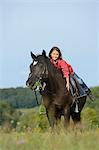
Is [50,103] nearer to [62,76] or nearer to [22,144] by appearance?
[62,76]

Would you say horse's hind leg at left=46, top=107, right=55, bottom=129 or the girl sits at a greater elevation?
the girl

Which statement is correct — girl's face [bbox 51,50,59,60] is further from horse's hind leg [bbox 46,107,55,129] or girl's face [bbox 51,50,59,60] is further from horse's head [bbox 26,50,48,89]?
horse's hind leg [bbox 46,107,55,129]

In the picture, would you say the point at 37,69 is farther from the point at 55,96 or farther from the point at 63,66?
the point at 55,96

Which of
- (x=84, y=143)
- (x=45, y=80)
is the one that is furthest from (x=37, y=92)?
(x=84, y=143)

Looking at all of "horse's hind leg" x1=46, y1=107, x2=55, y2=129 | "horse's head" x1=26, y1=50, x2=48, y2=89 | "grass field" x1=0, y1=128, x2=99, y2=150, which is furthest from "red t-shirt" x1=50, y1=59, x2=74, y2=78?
"grass field" x1=0, y1=128, x2=99, y2=150

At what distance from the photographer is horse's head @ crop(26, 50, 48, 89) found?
10.6 m

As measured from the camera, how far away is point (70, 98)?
442 inches

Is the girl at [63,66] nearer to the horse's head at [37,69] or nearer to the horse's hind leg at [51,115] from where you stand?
the horse's head at [37,69]

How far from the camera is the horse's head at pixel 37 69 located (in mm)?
10562

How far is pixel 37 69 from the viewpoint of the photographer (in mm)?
10656

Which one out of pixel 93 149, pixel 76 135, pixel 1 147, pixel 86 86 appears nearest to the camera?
pixel 93 149

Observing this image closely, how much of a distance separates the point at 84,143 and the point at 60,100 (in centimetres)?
418

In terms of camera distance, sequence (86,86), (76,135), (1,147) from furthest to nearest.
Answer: (86,86)
(76,135)
(1,147)

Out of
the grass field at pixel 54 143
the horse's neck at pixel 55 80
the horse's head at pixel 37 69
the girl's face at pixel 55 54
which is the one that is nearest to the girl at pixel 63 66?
the girl's face at pixel 55 54
